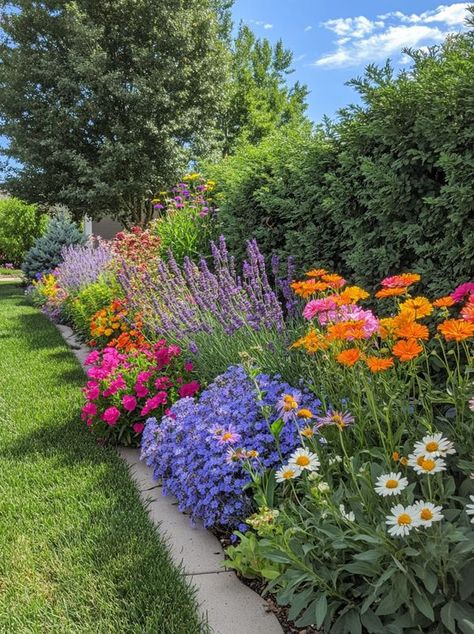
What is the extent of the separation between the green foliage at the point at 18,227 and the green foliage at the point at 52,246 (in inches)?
461

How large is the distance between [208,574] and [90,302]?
5020mm

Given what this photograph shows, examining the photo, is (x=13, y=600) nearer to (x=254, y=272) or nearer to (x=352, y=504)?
(x=352, y=504)

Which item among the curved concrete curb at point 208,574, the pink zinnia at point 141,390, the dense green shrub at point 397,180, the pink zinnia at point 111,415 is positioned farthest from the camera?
the pink zinnia at point 141,390

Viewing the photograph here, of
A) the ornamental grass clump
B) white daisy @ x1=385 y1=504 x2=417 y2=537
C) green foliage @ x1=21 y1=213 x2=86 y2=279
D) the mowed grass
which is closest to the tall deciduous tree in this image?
green foliage @ x1=21 y1=213 x2=86 y2=279

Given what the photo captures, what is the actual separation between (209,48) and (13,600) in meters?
15.9

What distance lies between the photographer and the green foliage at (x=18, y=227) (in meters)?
24.9

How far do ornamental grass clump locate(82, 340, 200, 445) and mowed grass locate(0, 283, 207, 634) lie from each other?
18 centimetres

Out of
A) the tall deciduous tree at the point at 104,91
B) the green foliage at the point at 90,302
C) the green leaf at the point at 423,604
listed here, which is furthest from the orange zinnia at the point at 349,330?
the tall deciduous tree at the point at 104,91

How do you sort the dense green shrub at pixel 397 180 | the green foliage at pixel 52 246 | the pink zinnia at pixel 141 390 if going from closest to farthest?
the dense green shrub at pixel 397 180, the pink zinnia at pixel 141 390, the green foliage at pixel 52 246

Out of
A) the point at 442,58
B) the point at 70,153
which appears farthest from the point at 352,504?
the point at 70,153

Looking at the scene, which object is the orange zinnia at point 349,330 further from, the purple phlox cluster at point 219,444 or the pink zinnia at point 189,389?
the pink zinnia at point 189,389

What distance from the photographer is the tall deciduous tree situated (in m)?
14.2

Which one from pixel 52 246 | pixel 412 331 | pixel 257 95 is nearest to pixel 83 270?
pixel 52 246

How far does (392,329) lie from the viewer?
1.97m
